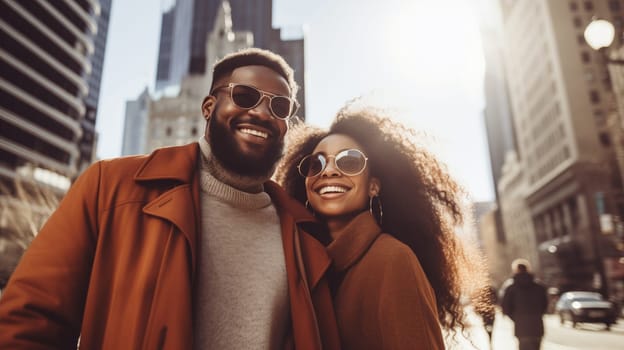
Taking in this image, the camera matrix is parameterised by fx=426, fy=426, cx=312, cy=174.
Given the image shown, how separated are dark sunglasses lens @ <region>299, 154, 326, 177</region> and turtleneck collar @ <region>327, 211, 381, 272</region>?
1.80 ft

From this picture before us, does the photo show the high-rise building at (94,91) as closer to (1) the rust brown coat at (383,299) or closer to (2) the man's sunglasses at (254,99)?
(2) the man's sunglasses at (254,99)

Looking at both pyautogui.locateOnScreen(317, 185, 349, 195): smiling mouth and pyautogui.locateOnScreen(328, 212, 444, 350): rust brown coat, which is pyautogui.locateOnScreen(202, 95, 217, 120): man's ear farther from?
pyautogui.locateOnScreen(328, 212, 444, 350): rust brown coat

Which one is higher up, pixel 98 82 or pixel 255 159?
pixel 98 82

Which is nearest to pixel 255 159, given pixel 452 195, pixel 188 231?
pixel 188 231

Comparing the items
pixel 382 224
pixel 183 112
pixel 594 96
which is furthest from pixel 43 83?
pixel 594 96

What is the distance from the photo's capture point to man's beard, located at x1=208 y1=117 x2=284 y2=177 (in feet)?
8.46

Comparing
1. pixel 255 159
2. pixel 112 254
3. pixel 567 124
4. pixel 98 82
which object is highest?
pixel 98 82

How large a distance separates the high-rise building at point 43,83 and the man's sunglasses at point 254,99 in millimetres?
48888

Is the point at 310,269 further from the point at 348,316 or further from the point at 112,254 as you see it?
the point at 112,254

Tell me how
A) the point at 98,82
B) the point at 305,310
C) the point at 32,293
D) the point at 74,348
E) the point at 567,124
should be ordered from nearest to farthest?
the point at 32,293, the point at 74,348, the point at 305,310, the point at 567,124, the point at 98,82

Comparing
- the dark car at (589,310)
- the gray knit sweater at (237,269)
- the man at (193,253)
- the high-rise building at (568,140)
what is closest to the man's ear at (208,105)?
the man at (193,253)

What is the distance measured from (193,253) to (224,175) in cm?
67

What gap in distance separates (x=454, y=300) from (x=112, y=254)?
2726 millimetres

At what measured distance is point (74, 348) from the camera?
6.26 ft
